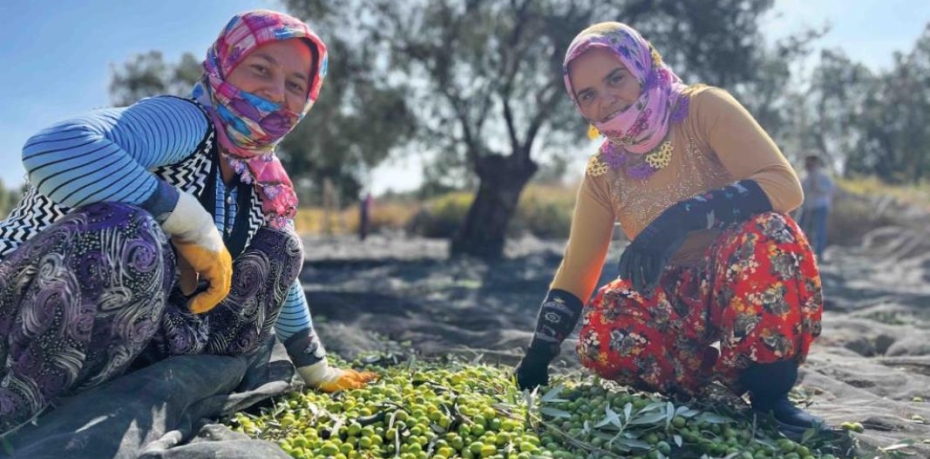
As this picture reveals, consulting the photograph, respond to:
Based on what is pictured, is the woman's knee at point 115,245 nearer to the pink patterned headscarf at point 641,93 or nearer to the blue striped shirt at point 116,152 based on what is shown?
the blue striped shirt at point 116,152

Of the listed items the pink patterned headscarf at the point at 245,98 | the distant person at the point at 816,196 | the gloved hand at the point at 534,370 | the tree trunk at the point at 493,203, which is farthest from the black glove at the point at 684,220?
the tree trunk at the point at 493,203

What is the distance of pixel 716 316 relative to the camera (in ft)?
7.77

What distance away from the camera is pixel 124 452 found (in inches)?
64.0

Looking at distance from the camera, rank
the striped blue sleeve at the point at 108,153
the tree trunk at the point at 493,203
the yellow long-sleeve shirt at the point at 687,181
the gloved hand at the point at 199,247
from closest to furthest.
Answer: the striped blue sleeve at the point at 108,153
the gloved hand at the point at 199,247
the yellow long-sleeve shirt at the point at 687,181
the tree trunk at the point at 493,203

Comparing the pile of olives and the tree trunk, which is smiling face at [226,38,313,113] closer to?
the pile of olives

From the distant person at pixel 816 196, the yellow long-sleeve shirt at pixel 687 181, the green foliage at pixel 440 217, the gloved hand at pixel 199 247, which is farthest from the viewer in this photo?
the green foliage at pixel 440 217

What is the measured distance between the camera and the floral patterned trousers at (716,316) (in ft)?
7.10

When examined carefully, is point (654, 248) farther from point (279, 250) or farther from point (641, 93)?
point (279, 250)

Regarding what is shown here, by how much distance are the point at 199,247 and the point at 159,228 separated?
0.11 m

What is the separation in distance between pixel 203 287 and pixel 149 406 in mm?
382

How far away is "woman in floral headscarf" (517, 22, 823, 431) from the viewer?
7.17 ft

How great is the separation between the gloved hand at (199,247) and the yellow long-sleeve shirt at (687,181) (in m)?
1.20

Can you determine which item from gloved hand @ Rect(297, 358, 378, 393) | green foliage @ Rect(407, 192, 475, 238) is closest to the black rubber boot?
gloved hand @ Rect(297, 358, 378, 393)

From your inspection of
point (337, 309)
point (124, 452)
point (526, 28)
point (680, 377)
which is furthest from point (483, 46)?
point (124, 452)
